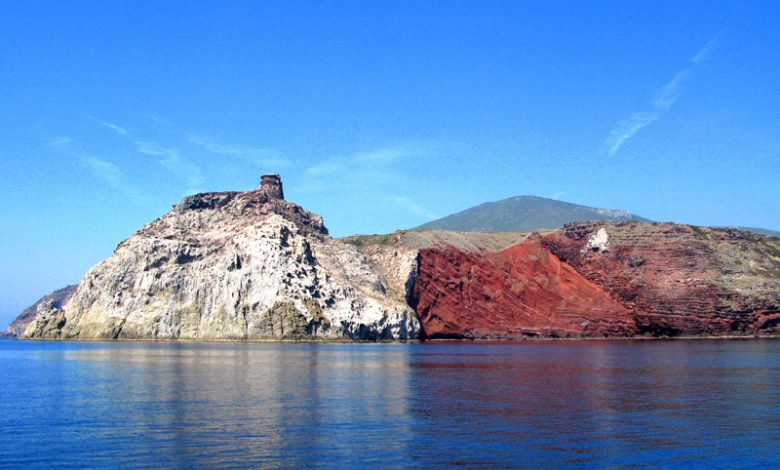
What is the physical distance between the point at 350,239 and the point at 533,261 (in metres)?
45.1

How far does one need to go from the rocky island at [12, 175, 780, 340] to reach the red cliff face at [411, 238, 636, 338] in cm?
25

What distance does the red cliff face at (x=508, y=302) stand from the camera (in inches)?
6088

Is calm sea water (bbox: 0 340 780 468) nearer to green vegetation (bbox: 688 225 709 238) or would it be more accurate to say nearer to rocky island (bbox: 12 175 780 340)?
rocky island (bbox: 12 175 780 340)

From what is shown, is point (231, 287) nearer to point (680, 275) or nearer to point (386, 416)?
point (386, 416)

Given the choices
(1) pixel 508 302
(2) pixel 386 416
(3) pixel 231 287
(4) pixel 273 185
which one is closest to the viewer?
(2) pixel 386 416

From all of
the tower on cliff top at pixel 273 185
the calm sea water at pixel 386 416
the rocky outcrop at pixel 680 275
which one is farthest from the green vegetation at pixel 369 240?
the calm sea water at pixel 386 416

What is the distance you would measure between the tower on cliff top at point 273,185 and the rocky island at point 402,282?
39 centimetres

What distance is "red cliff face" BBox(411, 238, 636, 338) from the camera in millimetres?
154625

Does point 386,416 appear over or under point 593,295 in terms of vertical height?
under

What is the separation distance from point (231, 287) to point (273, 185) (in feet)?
128

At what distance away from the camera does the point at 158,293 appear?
136 meters

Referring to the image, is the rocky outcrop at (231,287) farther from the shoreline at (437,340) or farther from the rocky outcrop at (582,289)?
the rocky outcrop at (582,289)

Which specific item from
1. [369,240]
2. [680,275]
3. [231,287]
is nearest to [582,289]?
[680,275]

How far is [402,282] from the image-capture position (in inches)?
6038
